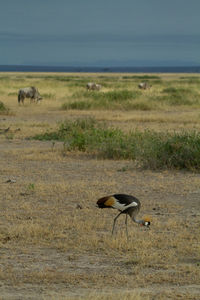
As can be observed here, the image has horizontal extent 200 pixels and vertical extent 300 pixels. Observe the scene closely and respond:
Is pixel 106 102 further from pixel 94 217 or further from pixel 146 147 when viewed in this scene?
pixel 94 217

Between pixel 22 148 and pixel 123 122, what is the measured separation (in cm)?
758

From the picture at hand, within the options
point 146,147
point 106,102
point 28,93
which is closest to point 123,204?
point 146,147

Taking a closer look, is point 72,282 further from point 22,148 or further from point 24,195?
point 22,148

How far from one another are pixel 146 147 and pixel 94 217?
4.80m

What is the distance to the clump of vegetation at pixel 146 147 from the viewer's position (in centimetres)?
1269

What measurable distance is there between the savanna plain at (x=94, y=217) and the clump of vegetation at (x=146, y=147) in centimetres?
2

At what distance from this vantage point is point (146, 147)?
13.2 metres

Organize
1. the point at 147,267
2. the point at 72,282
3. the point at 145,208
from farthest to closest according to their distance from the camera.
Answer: the point at 145,208 < the point at 147,267 < the point at 72,282

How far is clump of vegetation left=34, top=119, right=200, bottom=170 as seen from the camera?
41.6 ft

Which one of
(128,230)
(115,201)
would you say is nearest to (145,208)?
(128,230)

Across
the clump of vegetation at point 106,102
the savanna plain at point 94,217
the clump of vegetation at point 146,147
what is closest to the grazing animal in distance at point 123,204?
the savanna plain at point 94,217

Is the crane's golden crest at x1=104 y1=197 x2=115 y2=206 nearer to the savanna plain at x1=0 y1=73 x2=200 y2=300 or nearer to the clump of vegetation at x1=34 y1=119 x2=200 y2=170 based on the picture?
the savanna plain at x1=0 y1=73 x2=200 y2=300

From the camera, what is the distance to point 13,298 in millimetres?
5406

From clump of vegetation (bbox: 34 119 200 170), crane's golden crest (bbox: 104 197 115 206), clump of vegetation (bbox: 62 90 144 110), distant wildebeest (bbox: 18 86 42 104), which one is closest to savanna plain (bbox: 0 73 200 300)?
clump of vegetation (bbox: 34 119 200 170)
